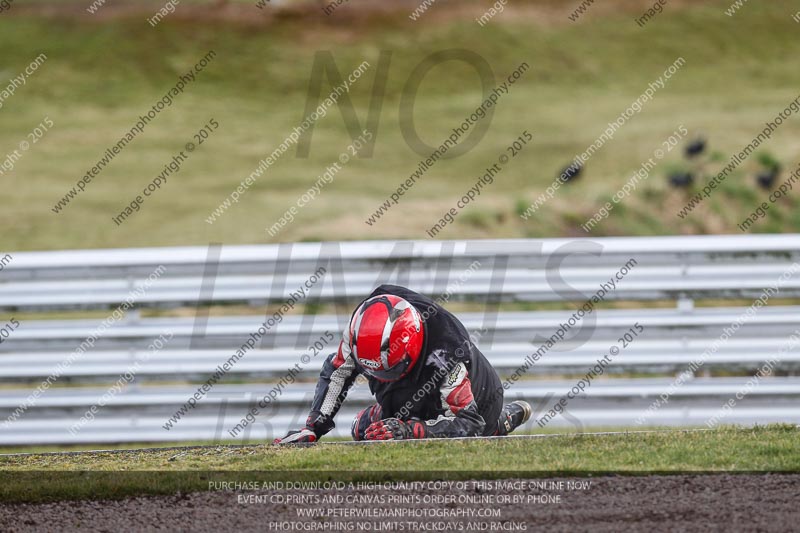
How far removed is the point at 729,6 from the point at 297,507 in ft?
135

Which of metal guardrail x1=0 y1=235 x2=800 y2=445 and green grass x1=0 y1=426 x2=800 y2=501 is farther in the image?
metal guardrail x1=0 y1=235 x2=800 y2=445

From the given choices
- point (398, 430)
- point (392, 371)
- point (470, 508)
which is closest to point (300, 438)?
point (398, 430)

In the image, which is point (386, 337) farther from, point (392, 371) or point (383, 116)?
point (383, 116)

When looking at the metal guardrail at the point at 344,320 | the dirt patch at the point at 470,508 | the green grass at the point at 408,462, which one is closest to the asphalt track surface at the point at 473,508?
the dirt patch at the point at 470,508

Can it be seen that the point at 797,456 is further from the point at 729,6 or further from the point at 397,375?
the point at 729,6

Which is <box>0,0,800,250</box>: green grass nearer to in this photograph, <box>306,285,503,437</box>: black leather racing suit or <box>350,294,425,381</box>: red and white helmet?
<box>306,285,503,437</box>: black leather racing suit

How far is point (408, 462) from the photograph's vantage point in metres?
5.41

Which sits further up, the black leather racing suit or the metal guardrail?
the black leather racing suit

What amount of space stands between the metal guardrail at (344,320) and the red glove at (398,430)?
8.45 ft

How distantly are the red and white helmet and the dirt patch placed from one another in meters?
0.90

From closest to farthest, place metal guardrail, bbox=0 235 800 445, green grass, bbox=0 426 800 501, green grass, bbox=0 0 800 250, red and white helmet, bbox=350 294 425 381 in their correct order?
1. green grass, bbox=0 426 800 501
2. red and white helmet, bbox=350 294 425 381
3. metal guardrail, bbox=0 235 800 445
4. green grass, bbox=0 0 800 250

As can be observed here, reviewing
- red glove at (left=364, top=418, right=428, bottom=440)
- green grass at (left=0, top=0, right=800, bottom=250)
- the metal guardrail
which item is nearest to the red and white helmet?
red glove at (left=364, top=418, right=428, bottom=440)

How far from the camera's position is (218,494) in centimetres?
504

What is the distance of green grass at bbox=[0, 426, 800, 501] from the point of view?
518 cm
